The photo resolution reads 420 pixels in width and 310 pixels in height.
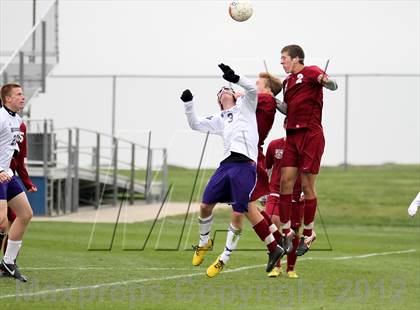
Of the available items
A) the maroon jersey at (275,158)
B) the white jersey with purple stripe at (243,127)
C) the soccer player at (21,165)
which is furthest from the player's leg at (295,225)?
the soccer player at (21,165)

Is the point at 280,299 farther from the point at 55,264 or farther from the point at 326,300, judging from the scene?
the point at 55,264

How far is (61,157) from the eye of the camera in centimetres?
2848

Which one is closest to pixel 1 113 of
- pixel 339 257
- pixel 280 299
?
pixel 280 299

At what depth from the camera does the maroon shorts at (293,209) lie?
1424 cm

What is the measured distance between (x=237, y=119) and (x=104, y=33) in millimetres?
19804

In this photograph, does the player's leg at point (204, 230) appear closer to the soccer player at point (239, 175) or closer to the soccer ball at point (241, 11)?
the soccer player at point (239, 175)

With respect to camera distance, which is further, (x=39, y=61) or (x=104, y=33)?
(x=104, y=33)

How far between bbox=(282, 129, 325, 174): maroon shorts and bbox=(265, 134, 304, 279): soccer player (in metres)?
1.00

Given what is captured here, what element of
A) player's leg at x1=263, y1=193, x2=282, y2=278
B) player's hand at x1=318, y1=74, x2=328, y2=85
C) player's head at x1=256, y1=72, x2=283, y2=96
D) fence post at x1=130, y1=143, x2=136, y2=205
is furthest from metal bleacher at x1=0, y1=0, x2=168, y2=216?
player's hand at x1=318, y1=74, x2=328, y2=85

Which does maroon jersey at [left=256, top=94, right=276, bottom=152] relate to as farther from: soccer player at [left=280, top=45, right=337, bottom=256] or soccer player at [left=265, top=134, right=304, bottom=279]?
soccer player at [left=265, top=134, right=304, bottom=279]

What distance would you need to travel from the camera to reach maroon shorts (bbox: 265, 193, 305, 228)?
14242mm

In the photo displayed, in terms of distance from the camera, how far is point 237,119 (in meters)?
12.8

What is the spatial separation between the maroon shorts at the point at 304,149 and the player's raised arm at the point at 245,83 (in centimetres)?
67

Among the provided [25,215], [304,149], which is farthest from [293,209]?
[25,215]
